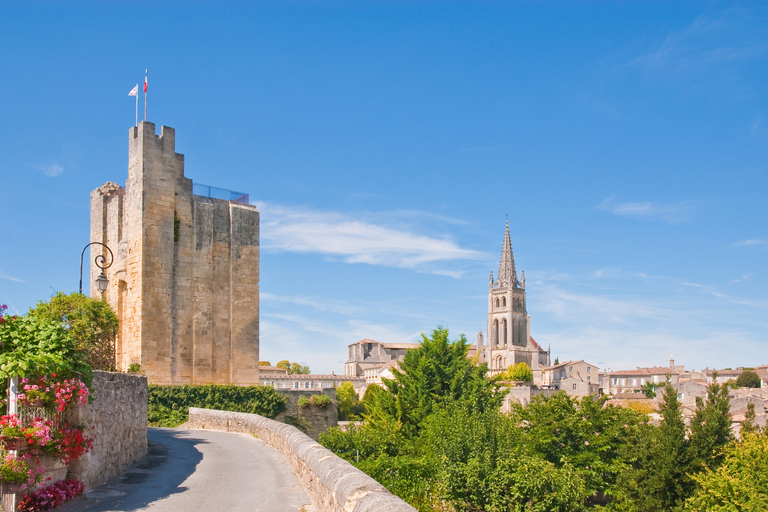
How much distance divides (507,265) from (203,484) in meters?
138

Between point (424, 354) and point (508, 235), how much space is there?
113721mm

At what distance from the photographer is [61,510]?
9523mm

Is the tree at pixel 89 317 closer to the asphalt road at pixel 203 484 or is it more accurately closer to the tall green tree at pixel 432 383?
the asphalt road at pixel 203 484

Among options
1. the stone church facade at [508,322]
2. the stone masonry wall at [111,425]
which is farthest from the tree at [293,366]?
the stone masonry wall at [111,425]

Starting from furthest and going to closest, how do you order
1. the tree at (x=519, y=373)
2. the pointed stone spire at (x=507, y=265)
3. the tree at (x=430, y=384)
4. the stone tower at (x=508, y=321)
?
the pointed stone spire at (x=507, y=265) < the stone tower at (x=508, y=321) < the tree at (x=519, y=373) < the tree at (x=430, y=384)

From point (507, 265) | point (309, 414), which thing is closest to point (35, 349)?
point (309, 414)

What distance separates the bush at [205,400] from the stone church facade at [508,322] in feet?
359

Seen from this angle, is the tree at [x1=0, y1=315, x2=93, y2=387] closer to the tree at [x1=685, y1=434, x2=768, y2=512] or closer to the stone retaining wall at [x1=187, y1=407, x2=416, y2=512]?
the stone retaining wall at [x1=187, y1=407, x2=416, y2=512]

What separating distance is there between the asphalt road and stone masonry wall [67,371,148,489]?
30 centimetres

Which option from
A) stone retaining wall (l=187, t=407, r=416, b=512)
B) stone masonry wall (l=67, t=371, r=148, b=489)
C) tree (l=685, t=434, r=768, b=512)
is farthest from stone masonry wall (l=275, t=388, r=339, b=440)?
stone masonry wall (l=67, t=371, r=148, b=489)

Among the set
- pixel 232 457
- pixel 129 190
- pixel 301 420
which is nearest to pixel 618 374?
pixel 301 420

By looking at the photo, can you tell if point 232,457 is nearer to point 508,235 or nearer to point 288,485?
point 288,485

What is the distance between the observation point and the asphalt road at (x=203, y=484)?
33.6 feet

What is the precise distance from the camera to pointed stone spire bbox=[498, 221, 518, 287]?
145500mm
